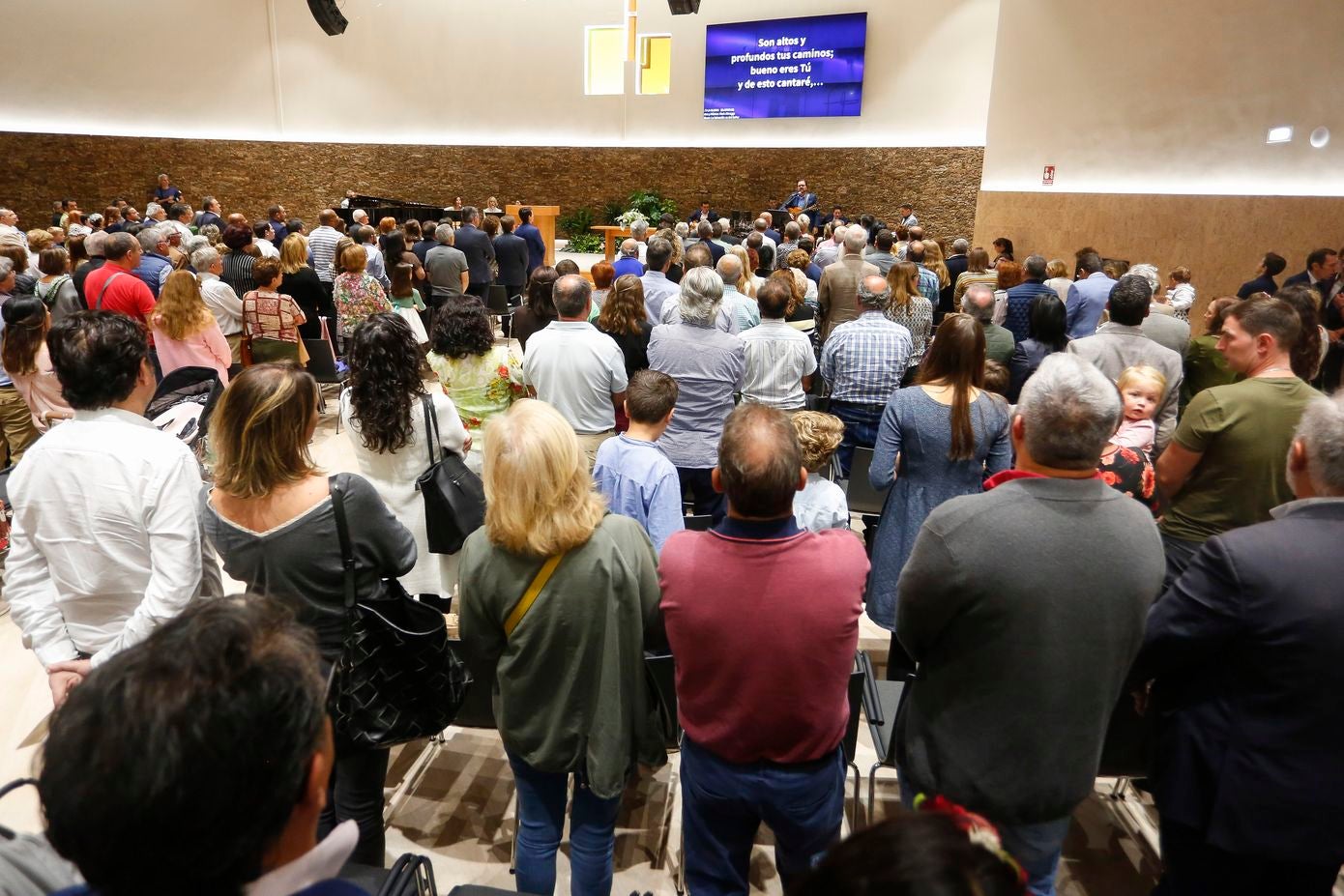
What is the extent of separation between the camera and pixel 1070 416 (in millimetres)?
1592

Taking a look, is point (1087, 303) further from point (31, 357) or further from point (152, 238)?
point (152, 238)

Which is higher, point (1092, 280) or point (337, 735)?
point (1092, 280)

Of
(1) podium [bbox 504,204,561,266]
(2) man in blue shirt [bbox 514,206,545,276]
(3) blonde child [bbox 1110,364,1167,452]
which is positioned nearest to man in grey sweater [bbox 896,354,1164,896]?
(3) blonde child [bbox 1110,364,1167,452]

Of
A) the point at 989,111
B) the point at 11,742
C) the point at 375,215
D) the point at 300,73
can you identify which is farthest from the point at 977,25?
the point at 11,742

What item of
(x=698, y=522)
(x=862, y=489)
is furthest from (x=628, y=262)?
(x=698, y=522)

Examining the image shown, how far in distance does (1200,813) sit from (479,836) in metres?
1.99

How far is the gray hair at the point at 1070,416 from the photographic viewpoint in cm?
159

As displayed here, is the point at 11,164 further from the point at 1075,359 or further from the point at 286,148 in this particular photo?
the point at 1075,359

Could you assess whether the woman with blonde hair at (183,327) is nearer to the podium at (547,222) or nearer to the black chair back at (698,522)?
the black chair back at (698,522)

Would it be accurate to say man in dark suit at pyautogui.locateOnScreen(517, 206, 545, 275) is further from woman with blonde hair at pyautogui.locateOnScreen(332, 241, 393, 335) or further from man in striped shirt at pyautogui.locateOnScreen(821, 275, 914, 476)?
man in striped shirt at pyautogui.locateOnScreen(821, 275, 914, 476)

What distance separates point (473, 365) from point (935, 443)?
193 cm

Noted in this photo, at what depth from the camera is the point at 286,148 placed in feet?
55.8

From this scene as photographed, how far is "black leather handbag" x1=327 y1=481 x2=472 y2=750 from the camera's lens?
1.92 meters

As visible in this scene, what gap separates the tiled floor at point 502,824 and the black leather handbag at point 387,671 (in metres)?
0.75
